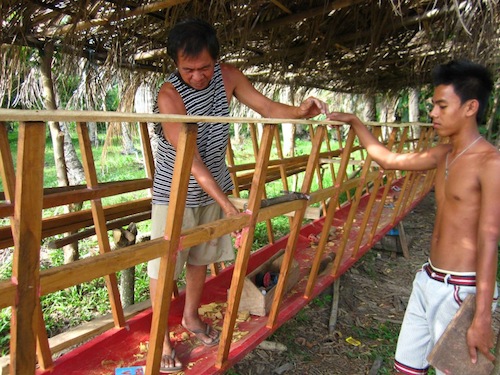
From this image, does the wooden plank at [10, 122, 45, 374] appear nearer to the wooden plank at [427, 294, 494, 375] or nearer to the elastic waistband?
the wooden plank at [427, 294, 494, 375]

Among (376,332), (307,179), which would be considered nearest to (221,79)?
(307,179)

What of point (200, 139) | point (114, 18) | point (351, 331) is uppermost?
point (114, 18)

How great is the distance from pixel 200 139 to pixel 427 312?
132 centimetres

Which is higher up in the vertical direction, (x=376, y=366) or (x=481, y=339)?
(x=481, y=339)

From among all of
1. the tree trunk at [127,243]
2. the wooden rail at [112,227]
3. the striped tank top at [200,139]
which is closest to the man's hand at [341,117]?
the wooden rail at [112,227]

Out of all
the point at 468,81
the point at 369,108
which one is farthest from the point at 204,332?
the point at 369,108

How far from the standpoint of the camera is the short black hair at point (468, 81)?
5.42ft

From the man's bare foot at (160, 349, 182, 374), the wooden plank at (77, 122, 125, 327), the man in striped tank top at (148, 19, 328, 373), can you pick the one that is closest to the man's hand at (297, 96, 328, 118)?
the man in striped tank top at (148, 19, 328, 373)

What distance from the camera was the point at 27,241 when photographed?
0.96 meters

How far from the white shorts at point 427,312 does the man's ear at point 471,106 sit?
687 millimetres

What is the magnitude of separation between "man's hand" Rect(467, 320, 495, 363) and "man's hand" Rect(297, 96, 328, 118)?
122cm

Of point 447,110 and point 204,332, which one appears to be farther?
point 204,332

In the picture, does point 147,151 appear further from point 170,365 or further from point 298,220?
point 170,365

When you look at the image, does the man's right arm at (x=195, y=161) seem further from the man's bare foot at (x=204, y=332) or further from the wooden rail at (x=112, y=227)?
the man's bare foot at (x=204, y=332)
